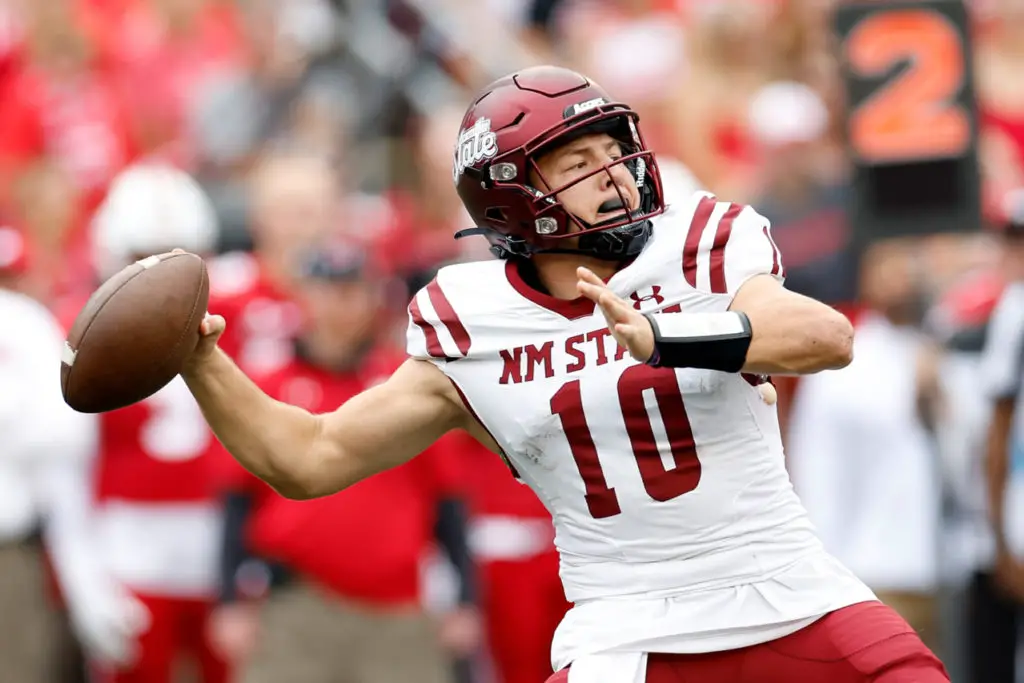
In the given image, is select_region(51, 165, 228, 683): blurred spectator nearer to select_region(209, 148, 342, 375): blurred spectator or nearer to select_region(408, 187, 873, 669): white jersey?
select_region(209, 148, 342, 375): blurred spectator

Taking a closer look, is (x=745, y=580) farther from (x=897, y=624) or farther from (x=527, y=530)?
(x=527, y=530)

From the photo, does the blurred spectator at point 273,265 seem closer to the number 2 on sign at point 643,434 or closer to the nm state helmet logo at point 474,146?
the nm state helmet logo at point 474,146

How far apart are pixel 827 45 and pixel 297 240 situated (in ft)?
9.18

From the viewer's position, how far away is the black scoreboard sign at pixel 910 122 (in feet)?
22.8

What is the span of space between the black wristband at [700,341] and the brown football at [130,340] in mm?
950

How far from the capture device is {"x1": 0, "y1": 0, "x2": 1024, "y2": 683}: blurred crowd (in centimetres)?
638

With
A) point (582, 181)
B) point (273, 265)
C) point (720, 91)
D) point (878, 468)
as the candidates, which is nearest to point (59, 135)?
point (273, 265)

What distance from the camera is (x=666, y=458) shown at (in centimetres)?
365

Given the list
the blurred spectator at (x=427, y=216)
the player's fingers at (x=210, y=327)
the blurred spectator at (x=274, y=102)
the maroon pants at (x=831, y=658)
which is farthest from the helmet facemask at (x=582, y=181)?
the blurred spectator at (x=274, y=102)

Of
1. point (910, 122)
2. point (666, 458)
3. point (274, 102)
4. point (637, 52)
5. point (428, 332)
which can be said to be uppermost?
point (428, 332)

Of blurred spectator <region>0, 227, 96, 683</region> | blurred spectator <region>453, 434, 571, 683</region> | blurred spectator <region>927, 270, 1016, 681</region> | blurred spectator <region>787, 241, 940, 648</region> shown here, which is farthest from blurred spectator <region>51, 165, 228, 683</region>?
blurred spectator <region>927, 270, 1016, 681</region>

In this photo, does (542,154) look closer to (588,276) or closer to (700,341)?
(588,276)

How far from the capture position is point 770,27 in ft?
30.2

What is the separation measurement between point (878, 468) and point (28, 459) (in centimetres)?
307
